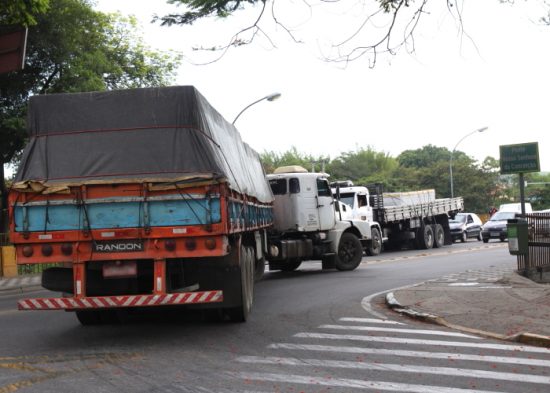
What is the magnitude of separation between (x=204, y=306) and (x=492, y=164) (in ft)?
211

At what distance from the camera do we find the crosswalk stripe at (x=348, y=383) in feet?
19.6

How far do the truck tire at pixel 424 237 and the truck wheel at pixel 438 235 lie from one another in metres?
0.81

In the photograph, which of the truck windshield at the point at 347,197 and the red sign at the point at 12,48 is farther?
the truck windshield at the point at 347,197

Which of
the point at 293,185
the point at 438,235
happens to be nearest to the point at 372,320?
the point at 293,185

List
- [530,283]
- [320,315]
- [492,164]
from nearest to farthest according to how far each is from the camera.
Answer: [320,315]
[530,283]
[492,164]

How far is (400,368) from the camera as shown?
272 inches

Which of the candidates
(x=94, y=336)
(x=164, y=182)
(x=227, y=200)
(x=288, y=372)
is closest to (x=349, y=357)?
(x=288, y=372)

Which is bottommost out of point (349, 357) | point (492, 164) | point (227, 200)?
point (349, 357)

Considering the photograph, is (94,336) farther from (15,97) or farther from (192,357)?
(15,97)

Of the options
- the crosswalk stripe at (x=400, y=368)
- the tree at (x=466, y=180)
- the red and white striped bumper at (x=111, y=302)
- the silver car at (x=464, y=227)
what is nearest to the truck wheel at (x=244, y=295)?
the red and white striped bumper at (x=111, y=302)

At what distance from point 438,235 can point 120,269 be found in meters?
27.4

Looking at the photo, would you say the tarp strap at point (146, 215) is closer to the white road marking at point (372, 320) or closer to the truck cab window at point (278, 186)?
the white road marking at point (372, 320)

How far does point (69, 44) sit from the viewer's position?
80.0 ft

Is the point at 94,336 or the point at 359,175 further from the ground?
the point at 359,175
